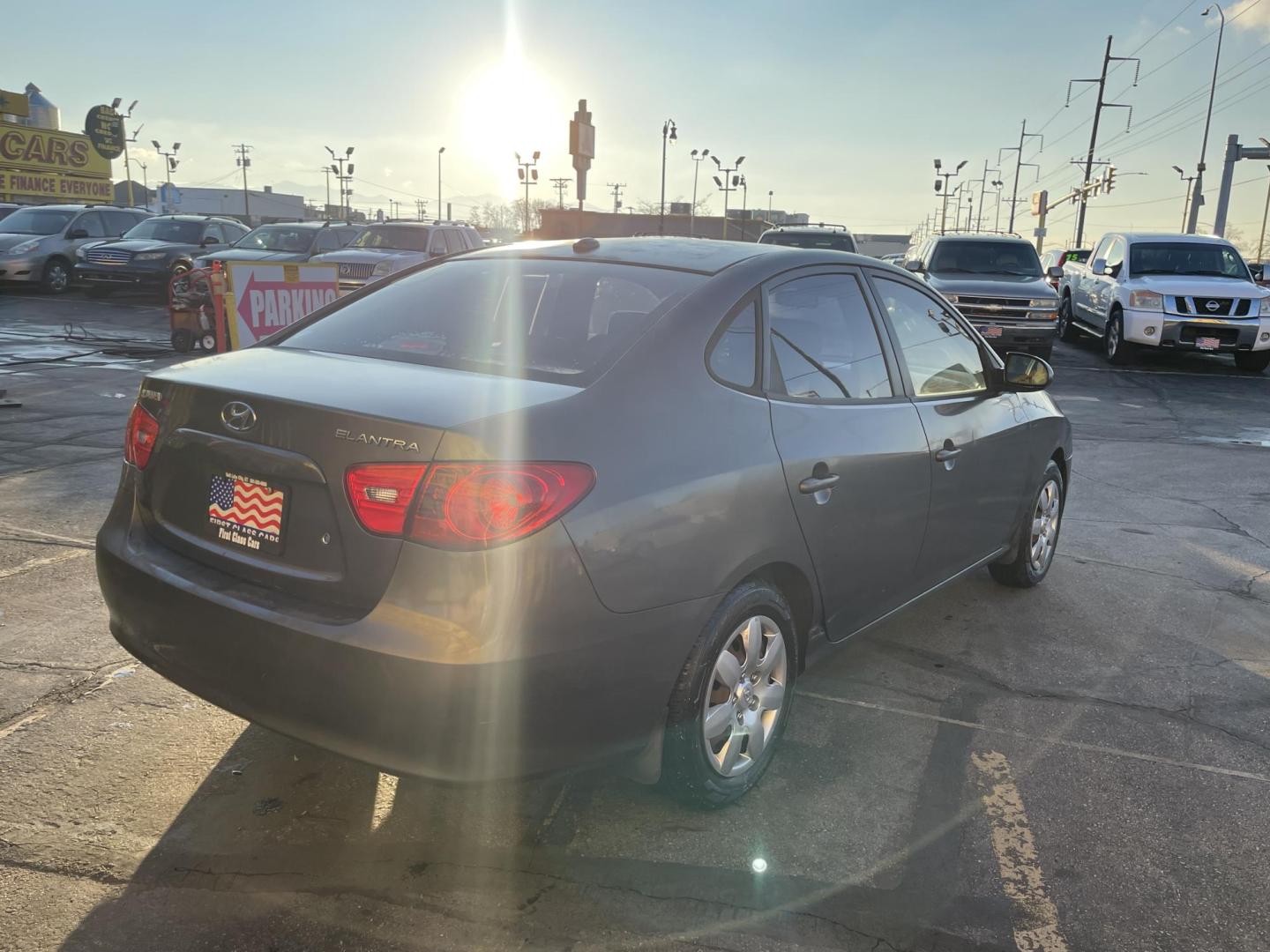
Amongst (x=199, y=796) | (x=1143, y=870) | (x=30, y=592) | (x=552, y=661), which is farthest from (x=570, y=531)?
(x=30, y=592)

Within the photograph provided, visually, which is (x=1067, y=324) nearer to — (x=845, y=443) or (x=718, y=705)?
(x=845, y=443)

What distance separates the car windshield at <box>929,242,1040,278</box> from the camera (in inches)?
622

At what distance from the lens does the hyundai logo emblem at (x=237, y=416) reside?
2572 mm

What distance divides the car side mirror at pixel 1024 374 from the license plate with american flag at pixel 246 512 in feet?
10.6

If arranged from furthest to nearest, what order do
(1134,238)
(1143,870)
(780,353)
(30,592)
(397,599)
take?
(1134,238) → (30,592) → (780,353) → (1143,870) → (397,599)

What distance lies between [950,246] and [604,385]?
48.7 ft

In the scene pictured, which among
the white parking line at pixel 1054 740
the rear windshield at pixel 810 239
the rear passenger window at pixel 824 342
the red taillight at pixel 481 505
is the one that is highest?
the rear windshield at pixel 810 239

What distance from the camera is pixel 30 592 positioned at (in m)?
4.41

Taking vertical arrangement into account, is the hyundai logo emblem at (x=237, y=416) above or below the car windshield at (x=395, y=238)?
below

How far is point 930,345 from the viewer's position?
418 centimetres

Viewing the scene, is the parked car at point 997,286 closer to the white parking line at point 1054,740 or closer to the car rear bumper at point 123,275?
the white parking line at point 1054,740

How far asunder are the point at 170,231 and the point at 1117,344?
17499mm

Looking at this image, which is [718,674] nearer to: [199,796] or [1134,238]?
[199,796]

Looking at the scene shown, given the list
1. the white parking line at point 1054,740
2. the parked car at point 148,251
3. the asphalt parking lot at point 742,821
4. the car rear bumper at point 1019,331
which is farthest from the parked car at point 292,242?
the white parking line at point 1054,740
